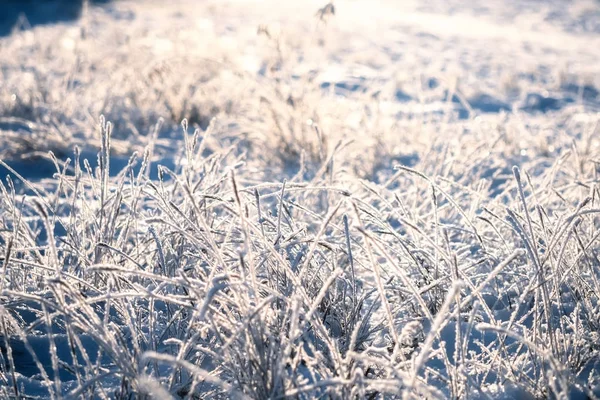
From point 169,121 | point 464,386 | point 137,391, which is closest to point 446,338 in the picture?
point 464,386

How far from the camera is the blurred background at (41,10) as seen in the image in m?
11.7

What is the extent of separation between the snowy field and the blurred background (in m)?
5.27

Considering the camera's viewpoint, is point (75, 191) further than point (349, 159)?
No

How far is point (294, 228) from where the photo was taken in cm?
128

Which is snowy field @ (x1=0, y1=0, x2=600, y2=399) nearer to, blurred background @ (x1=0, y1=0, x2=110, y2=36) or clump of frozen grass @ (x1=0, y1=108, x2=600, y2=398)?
clump of frozen grass @ (x1=0, y1=108, x2=600, y2=398)

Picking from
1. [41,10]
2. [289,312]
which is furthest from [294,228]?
[41,10]

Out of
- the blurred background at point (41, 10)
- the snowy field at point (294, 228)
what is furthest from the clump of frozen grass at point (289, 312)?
the blurred background at point (41, 10)

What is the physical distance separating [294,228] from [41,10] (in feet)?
46.0

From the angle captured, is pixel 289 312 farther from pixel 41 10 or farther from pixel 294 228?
pixel 41 10

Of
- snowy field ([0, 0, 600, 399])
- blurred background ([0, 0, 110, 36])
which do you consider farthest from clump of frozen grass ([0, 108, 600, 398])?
blurred background ([0, 0, 110, 36])

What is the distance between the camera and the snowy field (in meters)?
0.90

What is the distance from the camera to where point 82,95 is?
3986 millimetres

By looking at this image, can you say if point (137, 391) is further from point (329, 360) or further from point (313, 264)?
point (313, 264)

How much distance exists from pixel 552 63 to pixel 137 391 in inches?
340
